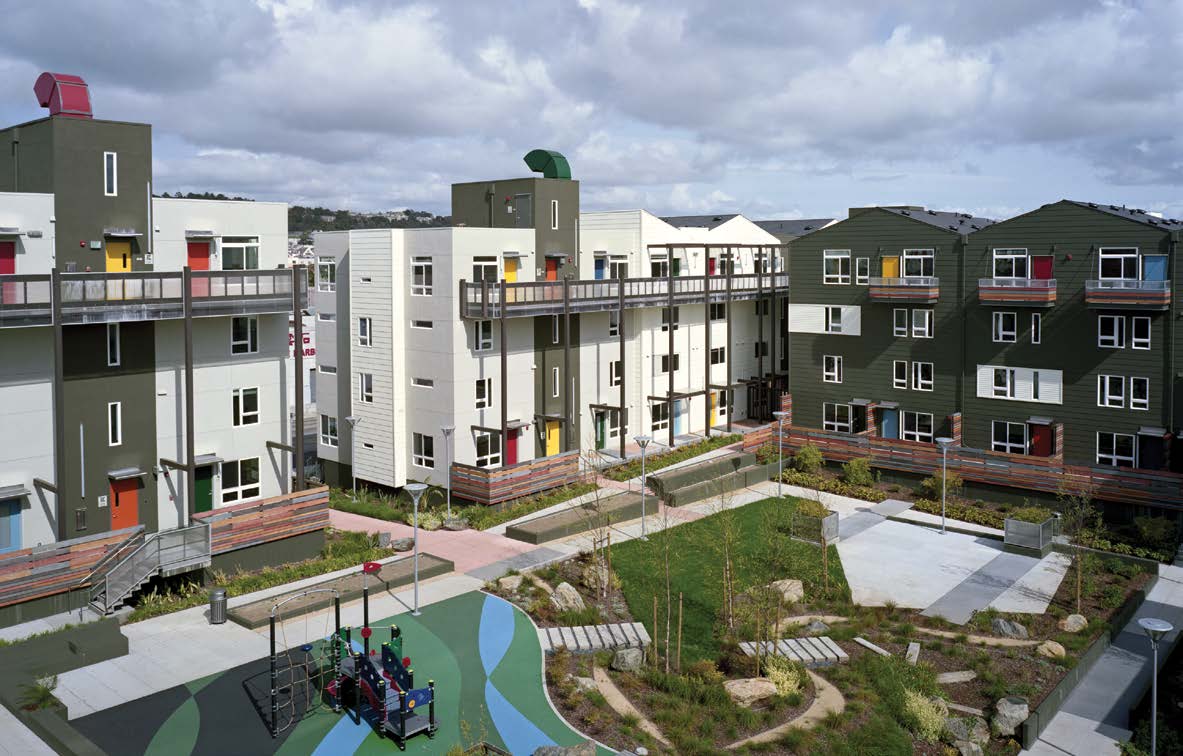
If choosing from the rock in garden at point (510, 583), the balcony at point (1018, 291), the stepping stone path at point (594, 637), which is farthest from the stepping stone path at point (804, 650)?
the balcony at point (1018, 291)

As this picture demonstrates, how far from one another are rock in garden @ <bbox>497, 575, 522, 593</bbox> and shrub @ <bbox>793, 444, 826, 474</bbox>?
17307 millimetres

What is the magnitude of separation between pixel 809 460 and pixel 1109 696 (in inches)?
792

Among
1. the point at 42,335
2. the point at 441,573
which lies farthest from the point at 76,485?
the point at 441,573

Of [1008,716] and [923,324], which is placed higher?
[923,324]

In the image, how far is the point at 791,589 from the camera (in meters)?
27.3

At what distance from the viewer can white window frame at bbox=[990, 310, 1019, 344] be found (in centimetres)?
3853

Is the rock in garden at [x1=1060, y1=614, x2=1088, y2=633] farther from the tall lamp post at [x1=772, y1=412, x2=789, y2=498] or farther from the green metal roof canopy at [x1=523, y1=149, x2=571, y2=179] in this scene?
the green metal roof canopy at [x1=523, y1=149, x2=571, y2=179]

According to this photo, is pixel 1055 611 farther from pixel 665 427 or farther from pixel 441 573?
pixel 665 427

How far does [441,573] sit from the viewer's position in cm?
2884

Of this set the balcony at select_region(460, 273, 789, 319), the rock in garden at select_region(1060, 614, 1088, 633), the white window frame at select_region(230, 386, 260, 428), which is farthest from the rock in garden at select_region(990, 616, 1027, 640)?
the white window frame at select_region(230, 386, 260, 428)

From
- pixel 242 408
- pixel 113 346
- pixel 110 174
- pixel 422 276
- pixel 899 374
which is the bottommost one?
pixel 242 408

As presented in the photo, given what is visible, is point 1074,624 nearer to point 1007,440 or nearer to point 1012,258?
point 1007,440

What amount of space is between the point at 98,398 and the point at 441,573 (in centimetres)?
1046

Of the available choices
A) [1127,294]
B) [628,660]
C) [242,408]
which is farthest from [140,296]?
[1127,294]
